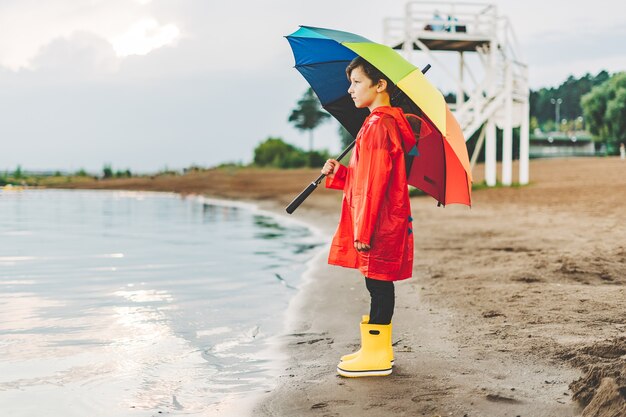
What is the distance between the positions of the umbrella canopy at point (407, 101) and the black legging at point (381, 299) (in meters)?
0.66

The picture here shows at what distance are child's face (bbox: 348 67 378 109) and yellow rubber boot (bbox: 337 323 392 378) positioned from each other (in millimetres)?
1399

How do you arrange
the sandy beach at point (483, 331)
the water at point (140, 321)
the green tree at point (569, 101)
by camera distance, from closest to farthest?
the sandy beach at point (483, 331)
the water at point (140, 321)
the green tree at point (569, 101)

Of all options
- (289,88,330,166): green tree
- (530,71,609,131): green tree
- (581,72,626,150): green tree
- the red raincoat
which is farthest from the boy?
(530,71,609,131): green tree

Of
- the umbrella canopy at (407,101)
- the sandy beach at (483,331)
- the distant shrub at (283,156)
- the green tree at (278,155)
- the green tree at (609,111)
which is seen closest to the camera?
the sandy beach at (483,331)

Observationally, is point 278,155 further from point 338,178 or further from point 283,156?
point 338,178

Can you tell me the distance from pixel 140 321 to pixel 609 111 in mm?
55691

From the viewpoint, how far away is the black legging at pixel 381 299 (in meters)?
4.37

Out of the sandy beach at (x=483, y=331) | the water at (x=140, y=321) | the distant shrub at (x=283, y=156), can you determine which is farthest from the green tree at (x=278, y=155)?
the sandy beach at (x=483, y=331)

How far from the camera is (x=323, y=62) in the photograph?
4.79m

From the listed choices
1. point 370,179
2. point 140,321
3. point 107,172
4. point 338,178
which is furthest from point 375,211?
point 107,172

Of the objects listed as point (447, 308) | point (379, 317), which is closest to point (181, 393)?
point (379, 317)

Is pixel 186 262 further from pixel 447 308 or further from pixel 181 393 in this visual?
pixel 181 393

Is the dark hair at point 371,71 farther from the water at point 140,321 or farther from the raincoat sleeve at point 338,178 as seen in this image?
the water at point 140,321

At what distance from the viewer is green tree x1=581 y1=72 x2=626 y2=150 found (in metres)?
55.5
